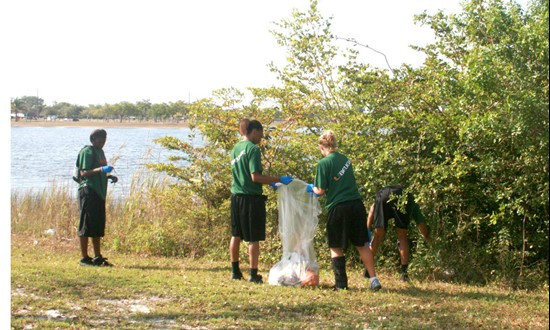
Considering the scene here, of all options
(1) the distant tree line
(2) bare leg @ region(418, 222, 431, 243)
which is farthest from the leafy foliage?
(1) the distant tree line

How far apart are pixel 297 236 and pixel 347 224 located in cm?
79

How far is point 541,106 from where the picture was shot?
5797 millimetres

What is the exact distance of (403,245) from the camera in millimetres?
8758

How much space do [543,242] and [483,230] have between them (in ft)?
2.38

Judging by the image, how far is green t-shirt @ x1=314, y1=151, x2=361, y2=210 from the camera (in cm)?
782

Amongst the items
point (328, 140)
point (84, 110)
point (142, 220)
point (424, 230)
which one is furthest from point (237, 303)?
point (84, 110)

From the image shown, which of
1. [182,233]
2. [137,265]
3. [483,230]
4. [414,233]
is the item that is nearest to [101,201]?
[137,265]

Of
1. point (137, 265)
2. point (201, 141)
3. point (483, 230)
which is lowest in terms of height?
point (137, 265)

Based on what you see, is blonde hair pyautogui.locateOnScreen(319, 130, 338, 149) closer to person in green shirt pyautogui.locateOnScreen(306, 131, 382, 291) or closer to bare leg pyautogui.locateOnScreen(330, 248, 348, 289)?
person in green shirt pyautogui.locateOnScreen(306, 131, 382, 291)

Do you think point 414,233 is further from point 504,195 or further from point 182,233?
point 182,233

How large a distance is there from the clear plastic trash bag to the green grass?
230mm

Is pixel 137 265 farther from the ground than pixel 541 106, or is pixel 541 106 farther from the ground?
pixel 541 106

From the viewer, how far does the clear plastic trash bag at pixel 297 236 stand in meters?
8.18

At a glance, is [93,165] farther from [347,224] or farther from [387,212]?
[387,212]
